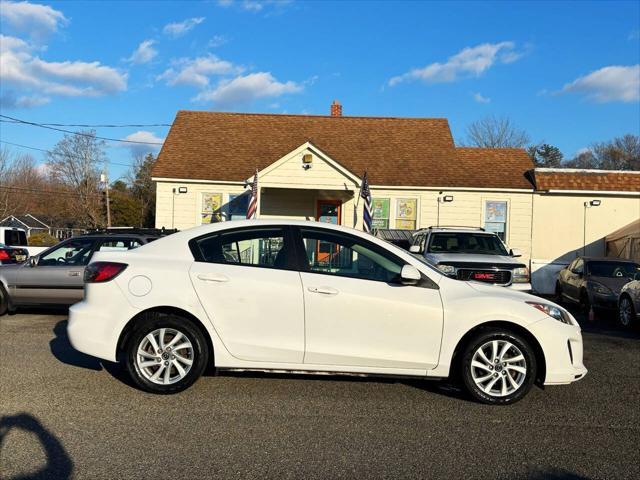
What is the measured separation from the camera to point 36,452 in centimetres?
411

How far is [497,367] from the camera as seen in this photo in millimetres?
5363

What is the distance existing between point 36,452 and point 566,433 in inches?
166

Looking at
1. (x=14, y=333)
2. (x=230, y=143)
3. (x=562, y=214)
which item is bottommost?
(x=14, y=333)

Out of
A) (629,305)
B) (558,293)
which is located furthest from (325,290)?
(558,293)

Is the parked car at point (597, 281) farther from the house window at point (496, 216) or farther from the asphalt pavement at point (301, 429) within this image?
the asphalt pavement at point (301, 429)

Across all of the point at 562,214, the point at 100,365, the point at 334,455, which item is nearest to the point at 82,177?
the point at 562,214

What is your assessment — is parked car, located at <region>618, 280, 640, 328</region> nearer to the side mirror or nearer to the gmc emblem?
the gmc emblem

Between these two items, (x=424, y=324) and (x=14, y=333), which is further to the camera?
(x=14, y=333)

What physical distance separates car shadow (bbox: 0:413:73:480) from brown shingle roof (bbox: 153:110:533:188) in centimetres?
1434

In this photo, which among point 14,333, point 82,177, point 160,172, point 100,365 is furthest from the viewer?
point 82,177

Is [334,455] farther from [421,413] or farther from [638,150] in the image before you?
[638,150]

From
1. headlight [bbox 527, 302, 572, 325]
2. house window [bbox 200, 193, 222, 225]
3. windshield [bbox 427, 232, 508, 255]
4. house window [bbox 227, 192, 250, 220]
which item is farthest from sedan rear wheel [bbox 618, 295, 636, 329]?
house window [bbox 200, 193, 222, 225]

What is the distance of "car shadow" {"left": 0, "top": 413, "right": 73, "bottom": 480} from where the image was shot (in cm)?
376

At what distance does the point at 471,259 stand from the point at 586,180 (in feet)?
40.0
